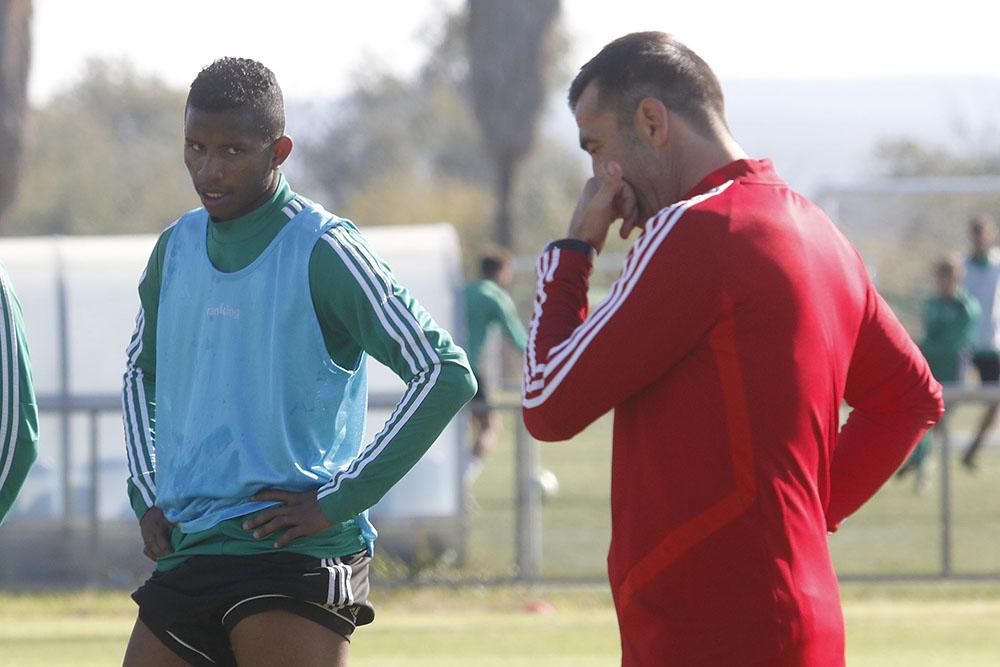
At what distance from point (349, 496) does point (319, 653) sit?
1.23ft

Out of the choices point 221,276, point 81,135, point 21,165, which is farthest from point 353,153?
point 221,276

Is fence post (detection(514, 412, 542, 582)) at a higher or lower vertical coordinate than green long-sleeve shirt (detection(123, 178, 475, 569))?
lower

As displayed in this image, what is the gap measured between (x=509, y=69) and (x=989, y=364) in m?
13.3

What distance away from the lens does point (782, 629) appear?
338 cm

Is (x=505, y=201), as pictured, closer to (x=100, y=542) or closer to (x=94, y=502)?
(x=94, y=502)

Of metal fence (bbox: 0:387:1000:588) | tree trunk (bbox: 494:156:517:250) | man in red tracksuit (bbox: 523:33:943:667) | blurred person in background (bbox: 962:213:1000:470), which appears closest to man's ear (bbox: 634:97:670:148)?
man in red tracksuit (bbox: 523:33:943:667)

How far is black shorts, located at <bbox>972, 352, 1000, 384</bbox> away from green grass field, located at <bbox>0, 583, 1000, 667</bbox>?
7024 millimetres

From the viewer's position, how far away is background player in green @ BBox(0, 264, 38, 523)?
14.6ft

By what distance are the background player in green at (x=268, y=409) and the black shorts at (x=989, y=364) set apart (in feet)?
49.5

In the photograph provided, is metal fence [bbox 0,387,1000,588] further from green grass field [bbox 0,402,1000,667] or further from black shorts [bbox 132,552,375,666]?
black shorts [bbox 132,552,375,666]

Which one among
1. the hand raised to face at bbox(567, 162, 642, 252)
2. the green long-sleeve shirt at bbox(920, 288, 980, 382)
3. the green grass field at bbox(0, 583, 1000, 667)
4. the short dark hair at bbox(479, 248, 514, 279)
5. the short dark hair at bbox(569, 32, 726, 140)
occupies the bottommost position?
the green grass field at bbox(0, 583, 1000, 667)

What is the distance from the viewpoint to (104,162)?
6981 centimetres

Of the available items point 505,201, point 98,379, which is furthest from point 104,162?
point 98,379

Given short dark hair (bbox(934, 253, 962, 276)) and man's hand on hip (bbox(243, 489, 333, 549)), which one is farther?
short dark hair (bbox(934, 253, 962, 276))
